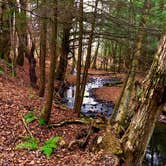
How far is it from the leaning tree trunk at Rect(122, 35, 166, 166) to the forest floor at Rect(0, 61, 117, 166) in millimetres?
598

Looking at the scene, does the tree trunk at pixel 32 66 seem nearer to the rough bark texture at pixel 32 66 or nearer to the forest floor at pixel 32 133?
the rough bark texture at pixel 32 66

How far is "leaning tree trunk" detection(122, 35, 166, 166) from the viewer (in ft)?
18.2

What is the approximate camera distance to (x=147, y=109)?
19.4 ft

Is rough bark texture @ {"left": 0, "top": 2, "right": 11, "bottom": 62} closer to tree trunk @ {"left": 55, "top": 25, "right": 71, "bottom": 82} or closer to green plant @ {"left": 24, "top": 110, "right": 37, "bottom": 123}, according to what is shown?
tree trunk @ {"left": 55, "top": 25, "right": 71, "bottom": 82}

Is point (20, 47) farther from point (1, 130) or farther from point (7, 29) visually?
point (1, 130)

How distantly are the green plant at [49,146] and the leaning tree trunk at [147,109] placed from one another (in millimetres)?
2243

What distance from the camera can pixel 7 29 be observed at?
1722cm

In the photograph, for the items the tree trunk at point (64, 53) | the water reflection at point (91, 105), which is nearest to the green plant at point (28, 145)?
the water reflection at point (91, 105)

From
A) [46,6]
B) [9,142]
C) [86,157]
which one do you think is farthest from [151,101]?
[46,6]

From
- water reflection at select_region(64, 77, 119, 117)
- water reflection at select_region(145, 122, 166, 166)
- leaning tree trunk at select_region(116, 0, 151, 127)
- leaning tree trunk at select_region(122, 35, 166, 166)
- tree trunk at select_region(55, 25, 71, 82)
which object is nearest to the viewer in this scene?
leaning tree trunk at select_region(122, 35, 166, 166)

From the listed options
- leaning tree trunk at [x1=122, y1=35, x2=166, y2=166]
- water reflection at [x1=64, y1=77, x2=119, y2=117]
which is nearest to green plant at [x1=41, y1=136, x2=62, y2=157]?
leaning tree trunk at [x1=122, y1=35, x2=166, y2=166]

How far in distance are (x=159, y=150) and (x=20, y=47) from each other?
12823 mm

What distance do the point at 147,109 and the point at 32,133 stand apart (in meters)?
4.31

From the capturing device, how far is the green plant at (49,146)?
7.82 meters
